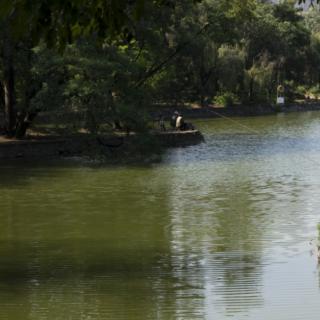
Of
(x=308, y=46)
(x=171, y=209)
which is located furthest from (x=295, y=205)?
(x=308, y=46)

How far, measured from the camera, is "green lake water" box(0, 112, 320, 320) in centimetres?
1069

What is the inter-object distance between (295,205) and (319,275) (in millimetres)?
6970

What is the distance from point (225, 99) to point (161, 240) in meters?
44.3

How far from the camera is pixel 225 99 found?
58.8 meters

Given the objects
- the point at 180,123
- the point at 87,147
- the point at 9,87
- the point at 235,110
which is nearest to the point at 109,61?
the point at 87,147

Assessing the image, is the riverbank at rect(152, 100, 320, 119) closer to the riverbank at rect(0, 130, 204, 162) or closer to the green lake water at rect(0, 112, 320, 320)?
the riverbank at rect(0, 130, 204, 162)

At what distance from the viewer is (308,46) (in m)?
74.8

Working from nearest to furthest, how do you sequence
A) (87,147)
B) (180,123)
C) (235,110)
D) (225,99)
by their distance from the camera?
(87,147)
(180,123)
(235,110)
(225,99)

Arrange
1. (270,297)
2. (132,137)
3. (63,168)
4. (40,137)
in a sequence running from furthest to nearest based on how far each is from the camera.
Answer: (40,137), (132,137), (63,168), (270,297)

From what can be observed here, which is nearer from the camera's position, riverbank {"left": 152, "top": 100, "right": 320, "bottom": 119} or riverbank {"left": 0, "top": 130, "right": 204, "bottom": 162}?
riverbank {"left": 0, "top": 130, "right": 204, "bottom": 162}

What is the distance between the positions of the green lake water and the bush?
30259 millimetres

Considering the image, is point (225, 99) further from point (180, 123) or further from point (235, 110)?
point (180, 123)

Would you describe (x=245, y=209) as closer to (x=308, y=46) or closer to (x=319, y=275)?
(x=319, y=275)

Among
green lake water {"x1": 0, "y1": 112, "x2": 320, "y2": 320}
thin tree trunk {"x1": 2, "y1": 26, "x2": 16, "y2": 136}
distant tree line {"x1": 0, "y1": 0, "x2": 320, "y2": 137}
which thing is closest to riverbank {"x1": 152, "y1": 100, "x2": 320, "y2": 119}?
distant tree line {"x1": 0, "y1": 0, "x2": 320, "y2": 137}
